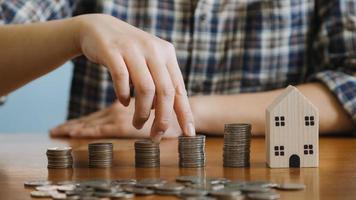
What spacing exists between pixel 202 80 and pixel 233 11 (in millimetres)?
207

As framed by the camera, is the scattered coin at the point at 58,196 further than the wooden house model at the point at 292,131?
No

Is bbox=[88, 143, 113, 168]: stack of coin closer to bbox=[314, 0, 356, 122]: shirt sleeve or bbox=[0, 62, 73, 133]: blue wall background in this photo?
bbox=[314, 0, 356, 122]: shirt sleeve

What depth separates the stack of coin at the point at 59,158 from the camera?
1.12m

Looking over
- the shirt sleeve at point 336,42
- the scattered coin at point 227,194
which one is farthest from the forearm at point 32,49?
the shirt sleeve at point 336,42

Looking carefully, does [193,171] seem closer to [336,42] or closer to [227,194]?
[227,194]

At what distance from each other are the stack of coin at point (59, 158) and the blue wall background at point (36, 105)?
2.01 m

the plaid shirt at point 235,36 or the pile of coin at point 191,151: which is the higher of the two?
the plaid shirt at point 235,36

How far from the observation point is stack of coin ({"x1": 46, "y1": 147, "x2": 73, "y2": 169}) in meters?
1.12

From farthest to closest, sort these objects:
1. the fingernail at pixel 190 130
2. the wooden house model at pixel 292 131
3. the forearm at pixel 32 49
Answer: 1. the forearm at pixel 32 49
2. the fingernail at pixel 190 130
3. the wooden house model at pixel 292 131

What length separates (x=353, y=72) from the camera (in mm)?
1951

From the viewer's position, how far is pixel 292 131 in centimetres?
109

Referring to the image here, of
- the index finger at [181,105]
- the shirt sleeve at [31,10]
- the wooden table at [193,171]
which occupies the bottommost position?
the wooden table at [193,171]

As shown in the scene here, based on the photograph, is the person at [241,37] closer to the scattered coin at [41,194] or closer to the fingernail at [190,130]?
the fingernail at [190,130]

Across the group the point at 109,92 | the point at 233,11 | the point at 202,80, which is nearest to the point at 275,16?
the point at 233,11
